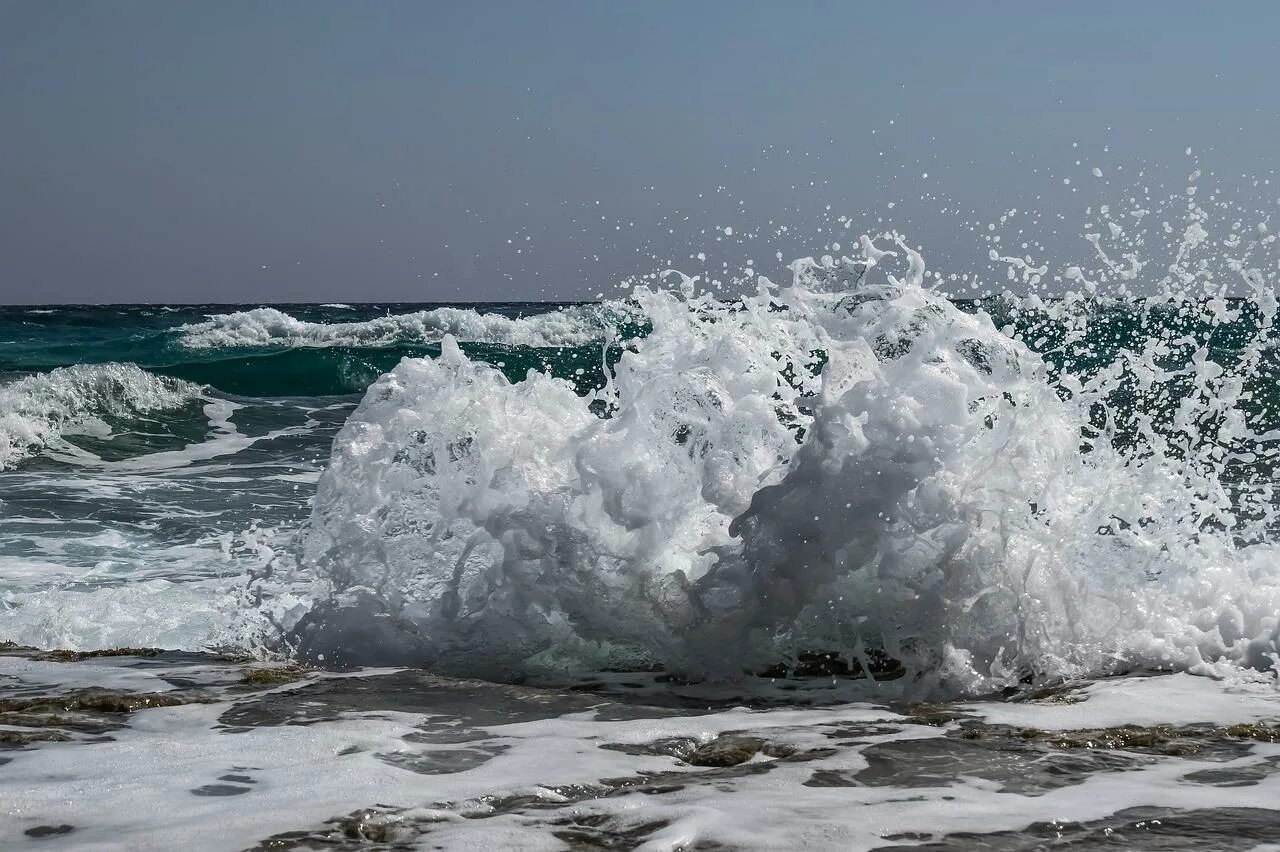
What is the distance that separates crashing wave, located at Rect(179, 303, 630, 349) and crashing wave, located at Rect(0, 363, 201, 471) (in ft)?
41.8

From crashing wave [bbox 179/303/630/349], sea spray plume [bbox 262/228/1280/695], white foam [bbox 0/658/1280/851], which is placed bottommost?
white foam [bbox 0/658/1280/851]

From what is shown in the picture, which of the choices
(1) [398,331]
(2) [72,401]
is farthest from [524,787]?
(1) [398,331]

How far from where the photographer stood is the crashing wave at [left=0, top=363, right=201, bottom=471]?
11.8 metres

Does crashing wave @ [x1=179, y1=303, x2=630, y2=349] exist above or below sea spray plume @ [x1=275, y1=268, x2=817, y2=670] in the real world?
above

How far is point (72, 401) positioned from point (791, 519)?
11804 mm

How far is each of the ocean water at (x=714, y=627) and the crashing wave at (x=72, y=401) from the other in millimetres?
6324

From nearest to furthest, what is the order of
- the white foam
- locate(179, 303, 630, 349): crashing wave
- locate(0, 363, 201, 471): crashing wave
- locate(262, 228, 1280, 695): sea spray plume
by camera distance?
the white foam → locate(262, 228, 1280, 695): sea spray plume → locate(0, 363, 201, 471): crashing wave → locate(179, 303, 630, 349): crashing wave

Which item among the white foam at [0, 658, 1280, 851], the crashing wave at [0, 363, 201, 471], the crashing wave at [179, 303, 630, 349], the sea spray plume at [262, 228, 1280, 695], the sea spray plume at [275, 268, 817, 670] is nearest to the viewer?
Answer: the white foam at [0, 658, 1280, 851]

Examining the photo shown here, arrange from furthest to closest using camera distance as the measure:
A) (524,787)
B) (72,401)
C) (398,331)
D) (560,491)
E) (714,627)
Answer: (398,331) → (72,401) → (560,491) → (714,627) → (524,787)

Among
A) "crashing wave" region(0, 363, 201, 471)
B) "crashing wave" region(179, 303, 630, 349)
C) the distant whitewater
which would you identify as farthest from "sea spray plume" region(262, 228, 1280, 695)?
"crashing wave" region(179, 303, 630, 349)

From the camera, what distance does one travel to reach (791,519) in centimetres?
409

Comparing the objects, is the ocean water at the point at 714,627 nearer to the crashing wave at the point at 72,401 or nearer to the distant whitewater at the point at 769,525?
the distant whitewater at the point at 769,525

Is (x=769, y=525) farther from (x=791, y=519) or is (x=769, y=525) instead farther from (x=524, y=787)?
(x=524, y=787)

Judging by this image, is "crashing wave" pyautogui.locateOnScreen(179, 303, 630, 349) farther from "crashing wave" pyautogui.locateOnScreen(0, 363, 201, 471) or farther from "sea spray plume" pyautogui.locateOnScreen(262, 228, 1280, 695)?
"sea spray plume" pyautogui.locateOnScreen(262, 228, 1280, 695)
